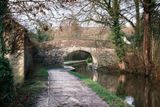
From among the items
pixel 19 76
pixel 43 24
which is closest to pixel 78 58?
pixel 19 76

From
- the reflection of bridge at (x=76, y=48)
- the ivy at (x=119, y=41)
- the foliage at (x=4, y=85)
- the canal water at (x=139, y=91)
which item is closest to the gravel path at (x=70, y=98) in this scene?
the foliage at (x=4, y=85)

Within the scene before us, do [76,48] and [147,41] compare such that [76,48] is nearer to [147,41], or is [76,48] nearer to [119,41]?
[119,41]

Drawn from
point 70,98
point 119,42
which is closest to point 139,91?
point 70,98

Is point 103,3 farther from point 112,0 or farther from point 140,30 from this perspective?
point 140,30

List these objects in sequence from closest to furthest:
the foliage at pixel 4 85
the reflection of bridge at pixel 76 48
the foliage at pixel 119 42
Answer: the foliage at pixel 4 85 < the foliage at pixel 119 42 < the reflection of bridge at pixel 76 48

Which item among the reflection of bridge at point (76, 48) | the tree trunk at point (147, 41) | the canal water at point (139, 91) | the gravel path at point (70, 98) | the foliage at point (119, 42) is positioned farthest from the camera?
the reflection of bridge at point (76, 48)

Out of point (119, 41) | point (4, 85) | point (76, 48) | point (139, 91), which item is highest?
point (119, 41)

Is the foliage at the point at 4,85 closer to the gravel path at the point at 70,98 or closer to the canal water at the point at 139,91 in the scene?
the gravel path at the point at 70,98

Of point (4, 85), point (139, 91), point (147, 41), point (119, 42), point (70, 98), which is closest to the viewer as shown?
point (4, 85)

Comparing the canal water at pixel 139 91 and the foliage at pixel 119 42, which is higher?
the foliage at pixel 119 42

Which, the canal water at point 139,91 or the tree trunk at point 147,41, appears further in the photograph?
the tree trunk at point 147,41

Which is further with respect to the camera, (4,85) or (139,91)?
(139,91)

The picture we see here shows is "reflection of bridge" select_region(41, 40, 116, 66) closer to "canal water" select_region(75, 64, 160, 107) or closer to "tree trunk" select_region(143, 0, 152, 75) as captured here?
"tree trunk" select_region(143, 0, 152, 75)

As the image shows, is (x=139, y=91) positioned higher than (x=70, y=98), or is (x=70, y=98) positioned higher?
(x=70, y=98)
